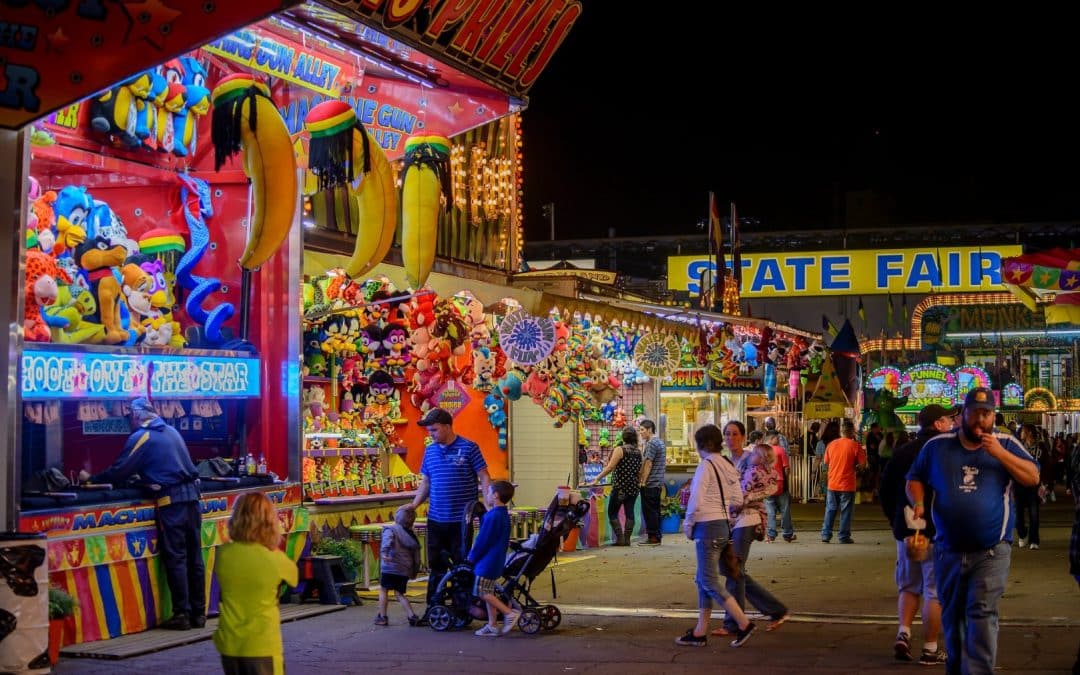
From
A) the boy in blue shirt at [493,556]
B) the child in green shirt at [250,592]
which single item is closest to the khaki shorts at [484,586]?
the boy in blue shirt at [493,556]

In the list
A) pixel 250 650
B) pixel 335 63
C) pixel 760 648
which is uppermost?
pixel 335 63

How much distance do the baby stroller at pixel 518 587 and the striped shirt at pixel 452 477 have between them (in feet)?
1.84

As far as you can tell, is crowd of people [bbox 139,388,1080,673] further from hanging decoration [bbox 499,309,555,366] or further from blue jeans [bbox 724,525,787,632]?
hanging decoration [bbox 499,309,555,366]

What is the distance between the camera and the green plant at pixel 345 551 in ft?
44.5

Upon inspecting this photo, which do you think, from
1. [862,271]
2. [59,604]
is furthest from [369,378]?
[862,271]

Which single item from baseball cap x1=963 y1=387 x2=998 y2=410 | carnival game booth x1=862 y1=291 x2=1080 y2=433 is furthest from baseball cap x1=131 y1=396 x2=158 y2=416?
carnival game booth x1=862 y1=291 x2=1080 y2=433

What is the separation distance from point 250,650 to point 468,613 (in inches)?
201

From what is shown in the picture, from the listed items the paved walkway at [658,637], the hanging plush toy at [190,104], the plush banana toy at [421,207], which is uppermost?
the hanging plush toy at [190,104]

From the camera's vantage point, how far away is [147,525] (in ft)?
37.6

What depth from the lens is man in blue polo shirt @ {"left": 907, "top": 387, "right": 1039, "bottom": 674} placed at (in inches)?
322

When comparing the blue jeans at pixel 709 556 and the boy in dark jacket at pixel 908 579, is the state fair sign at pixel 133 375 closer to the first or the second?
the blue jeans at pixel 709 556

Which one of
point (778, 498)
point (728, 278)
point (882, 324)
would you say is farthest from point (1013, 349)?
point (778, 498)

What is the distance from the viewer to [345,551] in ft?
44.9

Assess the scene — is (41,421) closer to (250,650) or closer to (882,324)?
(250,650)
